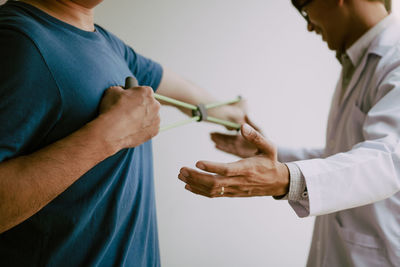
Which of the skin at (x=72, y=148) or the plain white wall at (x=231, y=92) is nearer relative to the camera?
the skin at (x=72, y=148)

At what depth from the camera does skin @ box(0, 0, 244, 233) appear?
490mm

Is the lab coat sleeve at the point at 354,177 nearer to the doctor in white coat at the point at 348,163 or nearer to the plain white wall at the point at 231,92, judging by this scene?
the doctor in white coat at the point at 348,163

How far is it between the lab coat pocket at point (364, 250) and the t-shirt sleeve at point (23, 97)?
0.79 metres

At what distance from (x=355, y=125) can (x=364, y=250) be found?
343 mm

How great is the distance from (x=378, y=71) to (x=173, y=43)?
0.99m

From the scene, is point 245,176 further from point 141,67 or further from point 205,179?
point 141,67

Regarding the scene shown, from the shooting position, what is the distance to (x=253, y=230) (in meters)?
1.73

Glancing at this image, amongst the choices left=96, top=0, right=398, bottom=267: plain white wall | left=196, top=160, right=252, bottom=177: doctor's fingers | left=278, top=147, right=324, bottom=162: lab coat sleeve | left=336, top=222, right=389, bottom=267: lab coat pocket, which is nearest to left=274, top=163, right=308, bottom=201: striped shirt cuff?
left=196, top=160, right=252, bottom=177: doctor's fingers

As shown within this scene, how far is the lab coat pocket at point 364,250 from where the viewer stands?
33.2 inches

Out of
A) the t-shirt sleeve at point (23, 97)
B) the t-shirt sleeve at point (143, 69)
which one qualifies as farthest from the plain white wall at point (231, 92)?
the t-shirt sleeve at point (23, 97)

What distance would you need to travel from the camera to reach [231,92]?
Answer: 1699 millimetres

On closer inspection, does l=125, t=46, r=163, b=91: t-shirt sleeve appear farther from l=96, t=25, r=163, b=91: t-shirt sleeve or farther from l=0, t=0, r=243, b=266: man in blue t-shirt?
l=0, t=0, r=243, b=266: man in blue t-shirt

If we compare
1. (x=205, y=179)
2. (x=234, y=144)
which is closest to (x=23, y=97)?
(x=205, y=179)

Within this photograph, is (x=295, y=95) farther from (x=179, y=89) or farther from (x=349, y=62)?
(x=179, y=89)
